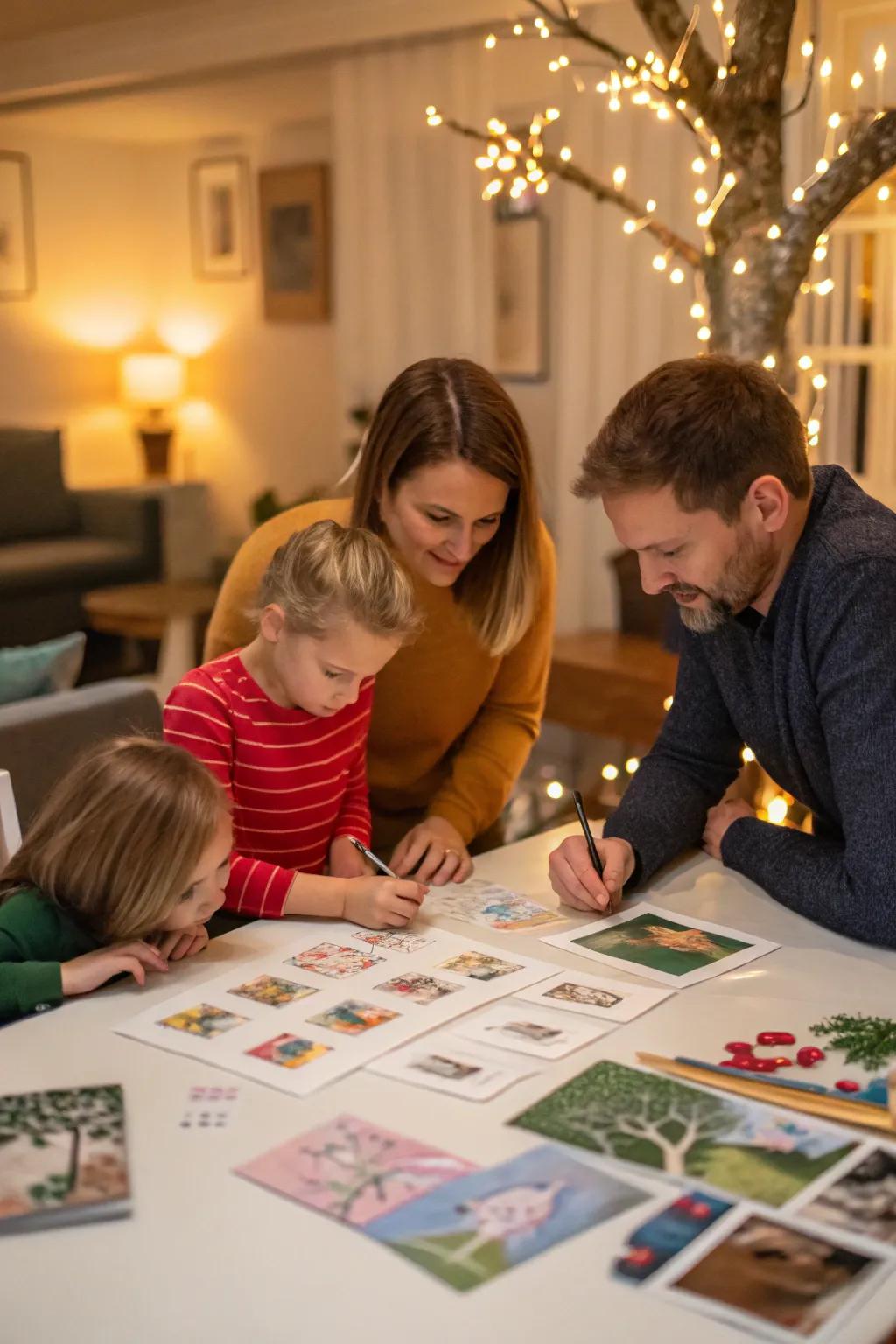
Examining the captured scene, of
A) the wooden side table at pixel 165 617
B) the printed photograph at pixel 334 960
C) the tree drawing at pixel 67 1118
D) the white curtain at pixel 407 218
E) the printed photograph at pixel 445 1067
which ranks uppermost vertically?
the white curtain at pixel 407 218

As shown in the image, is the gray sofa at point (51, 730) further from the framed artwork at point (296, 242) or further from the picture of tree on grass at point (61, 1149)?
the framed artwork at point (296, 242)

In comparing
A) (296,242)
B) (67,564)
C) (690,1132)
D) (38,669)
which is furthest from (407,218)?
(690,1132)

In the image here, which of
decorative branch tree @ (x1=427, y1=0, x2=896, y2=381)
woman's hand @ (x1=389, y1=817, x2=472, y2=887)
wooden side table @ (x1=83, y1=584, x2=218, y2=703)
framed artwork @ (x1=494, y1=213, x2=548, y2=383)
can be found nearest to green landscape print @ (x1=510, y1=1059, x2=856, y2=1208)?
woman's hand @ (x1=389, y1=817, x2=472, y2=887)

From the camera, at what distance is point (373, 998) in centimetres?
138

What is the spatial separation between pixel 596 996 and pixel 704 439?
60 centimetres

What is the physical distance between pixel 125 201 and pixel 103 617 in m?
3.41

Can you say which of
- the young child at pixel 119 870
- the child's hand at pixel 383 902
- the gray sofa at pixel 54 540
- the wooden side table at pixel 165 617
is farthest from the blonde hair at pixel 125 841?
the gray sofa at pixel 54 540

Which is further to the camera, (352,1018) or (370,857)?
(370,857)

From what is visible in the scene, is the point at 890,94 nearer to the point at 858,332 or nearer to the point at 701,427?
the point at 858,332

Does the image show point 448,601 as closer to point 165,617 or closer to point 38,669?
point 38,669

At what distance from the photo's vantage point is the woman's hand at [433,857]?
5.83ft

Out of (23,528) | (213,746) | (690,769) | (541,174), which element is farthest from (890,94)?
(23,528)

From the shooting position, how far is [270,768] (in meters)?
1.78

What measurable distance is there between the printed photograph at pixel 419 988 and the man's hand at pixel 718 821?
544 millimetres
